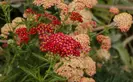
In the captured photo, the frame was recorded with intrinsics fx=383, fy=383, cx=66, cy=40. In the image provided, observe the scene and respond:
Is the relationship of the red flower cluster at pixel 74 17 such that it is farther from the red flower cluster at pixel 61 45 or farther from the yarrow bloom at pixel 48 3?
the red flower cluster at pixel 61 45

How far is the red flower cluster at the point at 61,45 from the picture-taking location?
1.65 metres

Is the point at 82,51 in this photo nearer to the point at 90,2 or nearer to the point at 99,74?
the point at 90,2

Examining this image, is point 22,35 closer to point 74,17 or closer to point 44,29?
point 44,29

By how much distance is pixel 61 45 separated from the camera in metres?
1.65

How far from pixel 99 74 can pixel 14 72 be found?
0.84 meters

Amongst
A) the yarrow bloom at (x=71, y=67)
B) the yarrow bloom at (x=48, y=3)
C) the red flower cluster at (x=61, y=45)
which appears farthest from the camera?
the yarrow bloom at (x=48, y=3)

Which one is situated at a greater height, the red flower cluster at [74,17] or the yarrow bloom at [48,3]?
the yarrow bloom at [48,3]

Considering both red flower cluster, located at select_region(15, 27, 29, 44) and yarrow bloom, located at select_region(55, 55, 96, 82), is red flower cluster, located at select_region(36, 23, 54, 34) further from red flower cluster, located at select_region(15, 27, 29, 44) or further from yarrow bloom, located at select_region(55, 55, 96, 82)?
yarrow bloom, located at select_region(55, 55, 96, 82)

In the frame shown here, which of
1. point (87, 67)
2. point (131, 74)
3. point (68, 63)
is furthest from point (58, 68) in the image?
point (131, 74)

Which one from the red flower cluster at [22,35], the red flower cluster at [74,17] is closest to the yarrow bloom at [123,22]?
the red flower cluster at [74,17]

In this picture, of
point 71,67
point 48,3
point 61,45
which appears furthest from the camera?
point 48,3

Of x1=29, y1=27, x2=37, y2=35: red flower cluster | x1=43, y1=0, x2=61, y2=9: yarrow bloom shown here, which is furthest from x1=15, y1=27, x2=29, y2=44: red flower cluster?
x1=43, y1=0, x2=61, y2=9: yarrow bloom

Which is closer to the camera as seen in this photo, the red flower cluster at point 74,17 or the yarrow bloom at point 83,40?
the yarrow bloom at point 83,40

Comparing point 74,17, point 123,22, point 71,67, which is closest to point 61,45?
point 71,67
